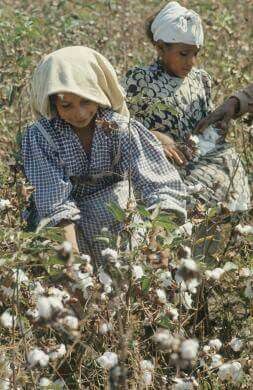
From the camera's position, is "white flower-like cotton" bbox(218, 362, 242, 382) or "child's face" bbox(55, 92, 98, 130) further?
"child's face" bbox(55, 92, 98, 130)

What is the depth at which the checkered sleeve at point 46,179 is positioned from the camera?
2.45m

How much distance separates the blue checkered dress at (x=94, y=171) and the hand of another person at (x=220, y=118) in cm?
52

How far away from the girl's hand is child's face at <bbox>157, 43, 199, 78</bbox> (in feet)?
1.19

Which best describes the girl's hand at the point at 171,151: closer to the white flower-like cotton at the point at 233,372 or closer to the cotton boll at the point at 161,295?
the cotton boll at the point at 161,295

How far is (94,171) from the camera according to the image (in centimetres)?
259

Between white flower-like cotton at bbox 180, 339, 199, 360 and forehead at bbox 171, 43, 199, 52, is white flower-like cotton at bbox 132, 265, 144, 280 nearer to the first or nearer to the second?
white flower-like cotton at bbox 180, 339, 199, 360

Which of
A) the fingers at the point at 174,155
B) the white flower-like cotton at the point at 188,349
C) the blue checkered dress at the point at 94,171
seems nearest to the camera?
the white flower-like cotton at the point at 188,349

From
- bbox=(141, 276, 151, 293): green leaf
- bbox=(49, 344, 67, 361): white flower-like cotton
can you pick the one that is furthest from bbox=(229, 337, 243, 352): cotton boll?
bbox=(49, 344, 67, 361): white flower-like cotton

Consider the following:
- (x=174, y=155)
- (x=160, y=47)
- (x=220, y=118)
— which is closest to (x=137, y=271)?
(x=174, y=155)

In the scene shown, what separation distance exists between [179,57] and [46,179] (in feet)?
2.83

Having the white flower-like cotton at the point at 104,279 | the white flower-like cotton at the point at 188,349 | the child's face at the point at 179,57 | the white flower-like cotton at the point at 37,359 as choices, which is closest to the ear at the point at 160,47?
the child's face at the point at 179,57

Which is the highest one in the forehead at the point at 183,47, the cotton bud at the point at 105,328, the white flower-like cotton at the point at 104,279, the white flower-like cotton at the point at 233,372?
the forehead at the point at 183,47

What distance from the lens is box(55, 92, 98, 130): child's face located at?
2.42 metres

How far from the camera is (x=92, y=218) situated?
2604 mm
